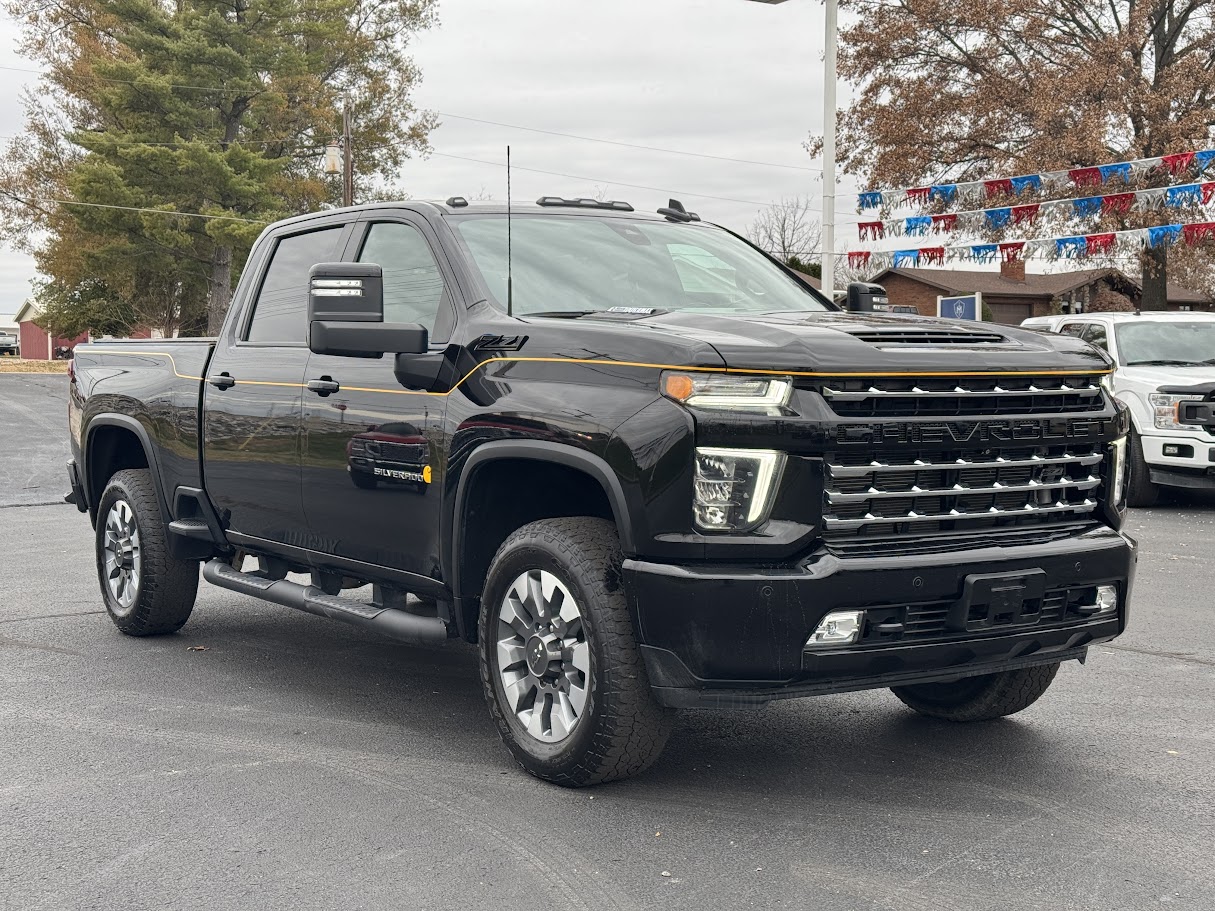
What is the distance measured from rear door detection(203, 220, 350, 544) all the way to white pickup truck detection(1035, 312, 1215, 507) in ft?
26.0

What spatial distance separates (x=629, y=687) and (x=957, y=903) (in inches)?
46.0

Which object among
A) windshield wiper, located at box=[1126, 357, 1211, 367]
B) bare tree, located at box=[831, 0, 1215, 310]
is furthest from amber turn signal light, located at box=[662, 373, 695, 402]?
bare tree, located at box=[831, 0, 1215, 310]

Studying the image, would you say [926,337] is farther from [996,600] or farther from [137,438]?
[137,438]

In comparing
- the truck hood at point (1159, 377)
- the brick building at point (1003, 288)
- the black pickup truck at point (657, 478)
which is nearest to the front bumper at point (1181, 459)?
the truck hood at point (1159, 377)

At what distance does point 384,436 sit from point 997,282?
71545mm

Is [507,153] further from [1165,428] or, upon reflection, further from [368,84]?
[368,84]

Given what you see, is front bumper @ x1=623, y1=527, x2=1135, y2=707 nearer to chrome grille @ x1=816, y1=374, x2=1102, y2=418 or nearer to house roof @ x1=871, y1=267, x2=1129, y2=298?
chrome grille @ x1=816, y1=374, x2=1102, y2=418

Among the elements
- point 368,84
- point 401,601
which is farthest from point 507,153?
point 368,84

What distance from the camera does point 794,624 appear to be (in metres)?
4.12

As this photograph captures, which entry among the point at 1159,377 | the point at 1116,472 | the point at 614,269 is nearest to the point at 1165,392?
the point at 1159,377

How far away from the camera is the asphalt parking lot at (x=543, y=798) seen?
12.7 feet

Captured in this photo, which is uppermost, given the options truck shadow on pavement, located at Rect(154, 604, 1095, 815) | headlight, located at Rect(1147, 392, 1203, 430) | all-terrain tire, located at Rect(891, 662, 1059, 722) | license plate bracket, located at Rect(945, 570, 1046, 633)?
headlight, located at Rect(1147, 392, 1203, 430)

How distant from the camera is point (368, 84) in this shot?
180ft

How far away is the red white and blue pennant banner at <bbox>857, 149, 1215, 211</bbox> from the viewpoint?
23.5 metres
